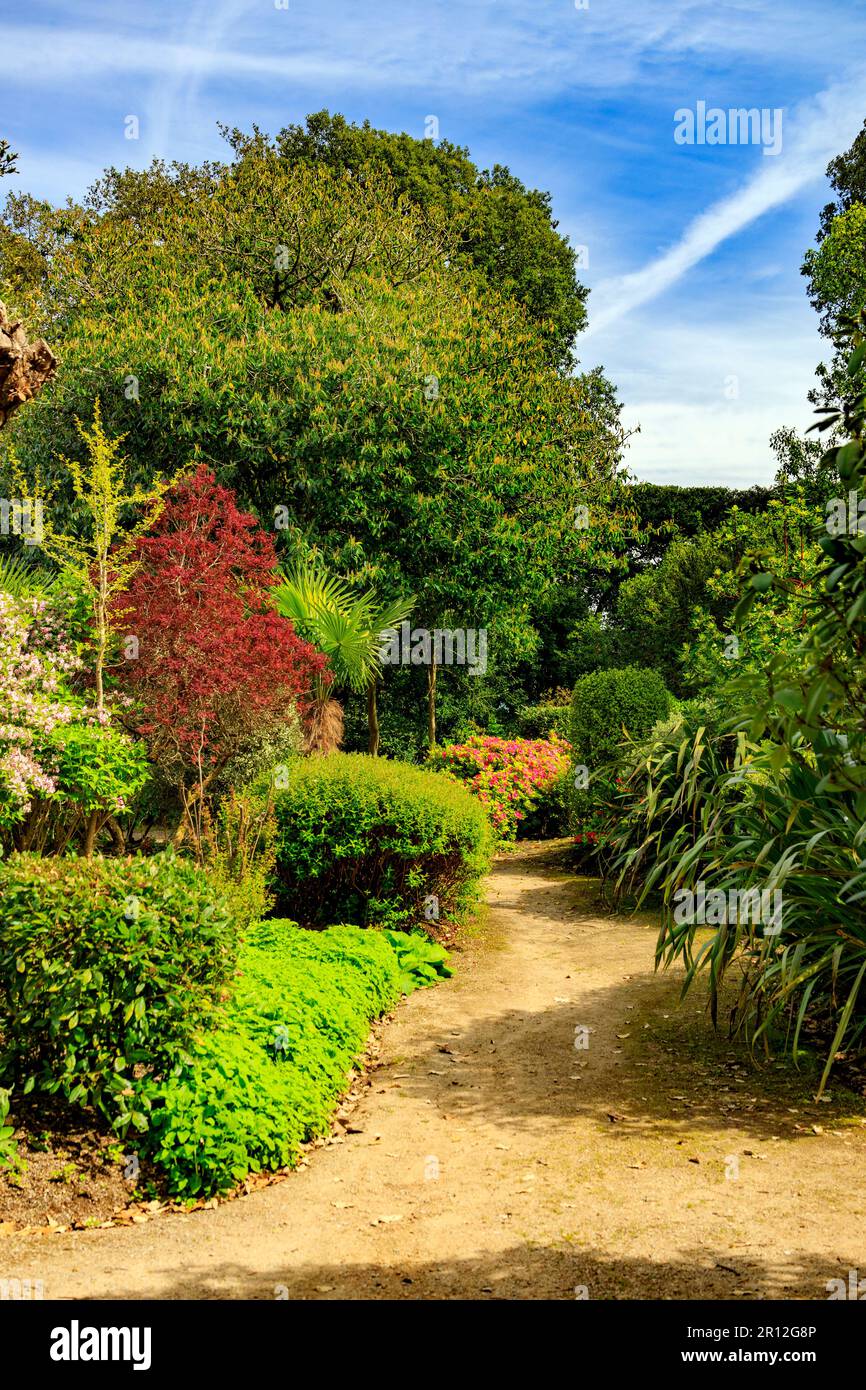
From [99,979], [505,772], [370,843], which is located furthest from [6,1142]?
[505,772]

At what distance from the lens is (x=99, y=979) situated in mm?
4684

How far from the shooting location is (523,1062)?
630 centimetres

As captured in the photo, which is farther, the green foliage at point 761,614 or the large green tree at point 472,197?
the large green tree at point 472,197

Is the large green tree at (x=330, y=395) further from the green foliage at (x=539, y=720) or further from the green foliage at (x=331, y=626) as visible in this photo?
the green foliage at (x=331, y=626)

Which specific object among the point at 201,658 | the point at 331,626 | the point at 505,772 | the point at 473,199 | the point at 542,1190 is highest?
the point at 473,199

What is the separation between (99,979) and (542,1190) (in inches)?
79.3

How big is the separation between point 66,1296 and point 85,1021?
127 cm

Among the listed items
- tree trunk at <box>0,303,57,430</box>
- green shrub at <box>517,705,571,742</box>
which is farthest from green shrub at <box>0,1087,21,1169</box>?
green shrub at <box>517,705,571,742</box>

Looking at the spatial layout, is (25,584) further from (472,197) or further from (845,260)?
(472,197)

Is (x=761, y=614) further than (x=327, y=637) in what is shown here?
No

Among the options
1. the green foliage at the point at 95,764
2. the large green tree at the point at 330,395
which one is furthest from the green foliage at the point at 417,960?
the large green tree at the point at 330,395

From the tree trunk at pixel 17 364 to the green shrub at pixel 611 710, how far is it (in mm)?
7714

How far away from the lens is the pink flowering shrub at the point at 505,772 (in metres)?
13.1
